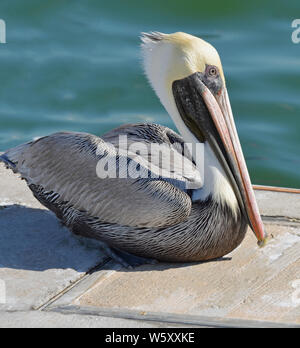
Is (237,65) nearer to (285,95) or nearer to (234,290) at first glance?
(285,95)

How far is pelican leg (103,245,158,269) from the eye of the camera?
512 cm

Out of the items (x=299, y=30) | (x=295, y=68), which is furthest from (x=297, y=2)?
(x=295, y=68)

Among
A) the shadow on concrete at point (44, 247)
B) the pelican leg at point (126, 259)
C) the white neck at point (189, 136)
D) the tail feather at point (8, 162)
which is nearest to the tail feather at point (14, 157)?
the tail feather at point (8, 162)

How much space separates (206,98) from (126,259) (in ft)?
3.59

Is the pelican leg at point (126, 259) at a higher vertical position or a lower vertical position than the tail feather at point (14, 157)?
lower

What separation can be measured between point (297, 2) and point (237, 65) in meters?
1.69

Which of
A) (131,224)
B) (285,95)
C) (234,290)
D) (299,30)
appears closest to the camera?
(234,290)

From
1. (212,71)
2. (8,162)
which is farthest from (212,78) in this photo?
(8,162)

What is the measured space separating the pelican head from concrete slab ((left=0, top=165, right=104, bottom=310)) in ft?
3.10

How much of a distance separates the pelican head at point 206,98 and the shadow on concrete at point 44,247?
1.40 ft

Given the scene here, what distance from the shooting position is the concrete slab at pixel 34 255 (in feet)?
15.7

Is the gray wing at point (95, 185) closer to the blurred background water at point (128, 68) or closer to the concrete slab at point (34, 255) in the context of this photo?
the concrete slab at point (34, 255)

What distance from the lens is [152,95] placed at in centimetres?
1031

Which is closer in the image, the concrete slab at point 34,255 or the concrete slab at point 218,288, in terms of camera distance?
the concrete slab at point 218,288
